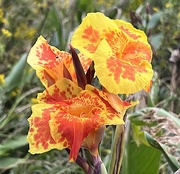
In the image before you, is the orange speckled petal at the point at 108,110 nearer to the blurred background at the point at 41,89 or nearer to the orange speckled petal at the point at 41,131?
the orange speckled petal at the point at 41,131

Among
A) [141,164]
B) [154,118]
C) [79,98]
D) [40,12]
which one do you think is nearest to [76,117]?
[79,98]

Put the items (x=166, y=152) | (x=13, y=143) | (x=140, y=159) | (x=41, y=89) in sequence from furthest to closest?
(x=41, y=89) → (x=13, y=143) → (x=140, y=159) → (x=166, y=152)

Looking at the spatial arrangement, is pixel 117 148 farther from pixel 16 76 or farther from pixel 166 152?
pixel 16 76

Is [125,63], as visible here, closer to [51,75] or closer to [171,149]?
[51,75]

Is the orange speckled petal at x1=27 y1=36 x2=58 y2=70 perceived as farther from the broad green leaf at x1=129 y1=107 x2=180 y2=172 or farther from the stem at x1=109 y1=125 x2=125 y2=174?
the broad green leaf at x1=129 y1=107 x2=180 y2=172

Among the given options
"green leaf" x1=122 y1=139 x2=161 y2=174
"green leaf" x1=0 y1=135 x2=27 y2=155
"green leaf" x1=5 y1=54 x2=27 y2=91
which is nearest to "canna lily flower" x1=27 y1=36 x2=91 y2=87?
"green leaf" x1=122 y1=139 x2=161 y2=174

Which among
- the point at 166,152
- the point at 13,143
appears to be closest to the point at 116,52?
the point at 166,152

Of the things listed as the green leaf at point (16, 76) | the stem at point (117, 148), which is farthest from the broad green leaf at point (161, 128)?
the green leaf at point (16, 76)
